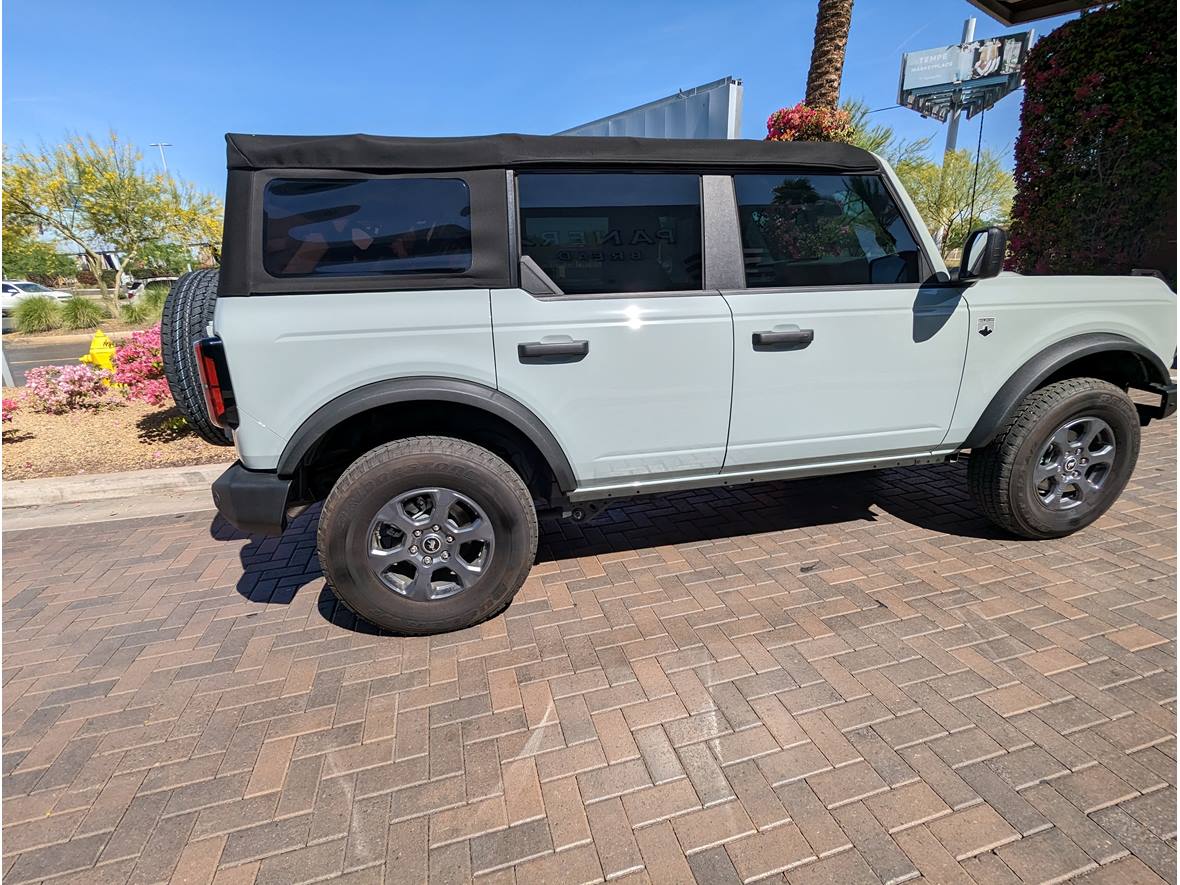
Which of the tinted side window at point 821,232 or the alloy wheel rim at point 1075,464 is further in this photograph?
the alloy wheel rim at point 1075,464

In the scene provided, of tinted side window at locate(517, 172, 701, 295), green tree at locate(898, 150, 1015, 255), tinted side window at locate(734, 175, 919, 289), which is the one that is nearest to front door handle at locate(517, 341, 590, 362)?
tinted side window at locate(517, 172, 701, 295)

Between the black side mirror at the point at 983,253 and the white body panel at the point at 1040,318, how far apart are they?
202 mm

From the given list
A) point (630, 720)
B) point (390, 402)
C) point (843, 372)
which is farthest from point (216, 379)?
point (843, 372)

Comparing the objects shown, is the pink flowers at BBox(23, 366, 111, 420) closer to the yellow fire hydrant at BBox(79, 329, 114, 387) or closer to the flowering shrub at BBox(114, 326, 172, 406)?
the yellow fire hydrant at BBox(79, 329, 114, 387)

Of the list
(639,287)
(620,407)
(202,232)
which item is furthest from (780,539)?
(202,232)

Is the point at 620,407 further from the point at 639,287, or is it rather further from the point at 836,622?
the point at 836,622

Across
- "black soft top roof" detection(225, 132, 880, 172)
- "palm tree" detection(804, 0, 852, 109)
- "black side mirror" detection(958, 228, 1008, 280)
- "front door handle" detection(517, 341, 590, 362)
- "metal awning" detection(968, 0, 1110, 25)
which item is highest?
"metal awning" detection(968, 0, 1110, 25)

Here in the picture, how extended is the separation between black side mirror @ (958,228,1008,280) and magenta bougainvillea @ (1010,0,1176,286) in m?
6.59

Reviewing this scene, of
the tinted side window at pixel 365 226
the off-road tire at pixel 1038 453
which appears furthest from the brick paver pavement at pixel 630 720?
the tinted side window at pixel 365 226

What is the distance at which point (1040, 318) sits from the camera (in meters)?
3.07

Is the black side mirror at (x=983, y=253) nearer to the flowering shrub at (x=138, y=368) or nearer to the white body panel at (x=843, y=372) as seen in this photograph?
the white body panel at (x=843, y=372)

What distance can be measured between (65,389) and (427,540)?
240 inches

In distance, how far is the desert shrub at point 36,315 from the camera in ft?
61.1

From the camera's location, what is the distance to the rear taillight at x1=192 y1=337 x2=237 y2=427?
2.38 meters
